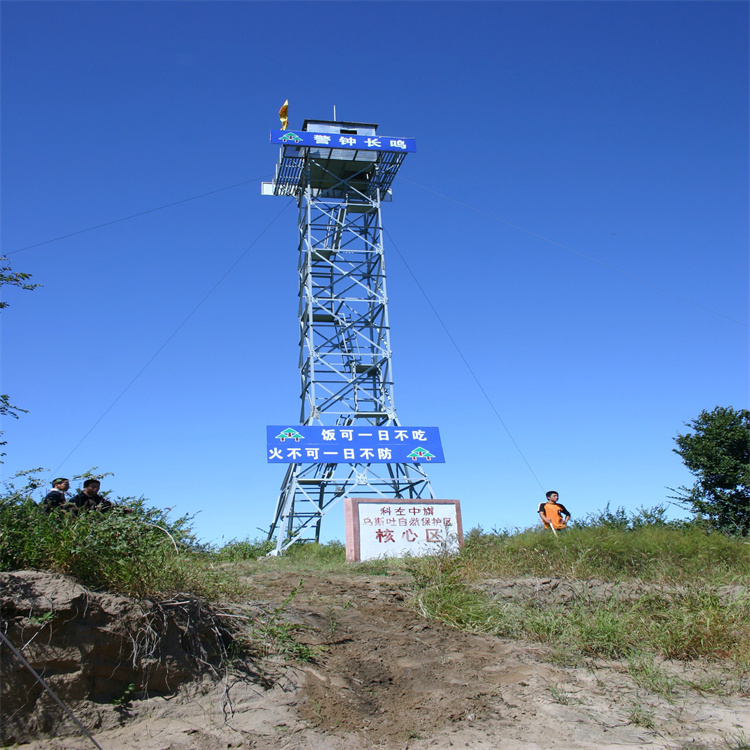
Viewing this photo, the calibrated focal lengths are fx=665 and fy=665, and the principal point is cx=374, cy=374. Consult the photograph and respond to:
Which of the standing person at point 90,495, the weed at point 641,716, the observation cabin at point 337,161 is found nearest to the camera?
the weed at point 641,716

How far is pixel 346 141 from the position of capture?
19422 mm

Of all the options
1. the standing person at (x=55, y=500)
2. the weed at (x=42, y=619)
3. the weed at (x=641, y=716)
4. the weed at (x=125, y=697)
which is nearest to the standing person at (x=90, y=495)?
the standing person at (x=55, y=500)

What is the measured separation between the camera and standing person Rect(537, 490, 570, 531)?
10.4 meters

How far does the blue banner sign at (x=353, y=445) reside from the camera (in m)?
16.0

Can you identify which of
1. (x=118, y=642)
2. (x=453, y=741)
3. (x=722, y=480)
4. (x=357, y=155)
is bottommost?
(x=453, y=741)

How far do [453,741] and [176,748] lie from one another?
1977 mm

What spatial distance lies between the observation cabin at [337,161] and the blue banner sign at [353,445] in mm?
7606

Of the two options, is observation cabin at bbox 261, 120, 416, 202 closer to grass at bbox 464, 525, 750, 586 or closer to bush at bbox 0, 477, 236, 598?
grass at bbox 464, 525, 750, 586

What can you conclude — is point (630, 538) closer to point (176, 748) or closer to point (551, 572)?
point (551, 572)

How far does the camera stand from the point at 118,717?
484 cm

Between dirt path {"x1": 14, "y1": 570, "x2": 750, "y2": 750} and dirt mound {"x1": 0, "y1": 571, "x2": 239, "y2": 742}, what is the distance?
125 millimetres

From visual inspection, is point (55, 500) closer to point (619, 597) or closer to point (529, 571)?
point (529, 571)

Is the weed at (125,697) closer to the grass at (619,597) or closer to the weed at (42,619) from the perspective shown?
the weed at (42,619)

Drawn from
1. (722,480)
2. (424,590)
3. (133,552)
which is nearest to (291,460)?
(424,590)
